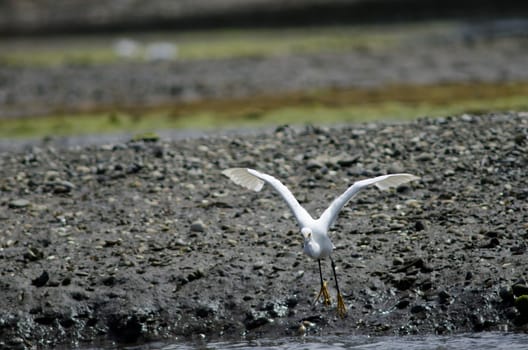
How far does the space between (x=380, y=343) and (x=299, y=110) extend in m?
12.2

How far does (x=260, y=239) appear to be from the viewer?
1280 cm

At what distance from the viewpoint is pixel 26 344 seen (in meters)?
11.3

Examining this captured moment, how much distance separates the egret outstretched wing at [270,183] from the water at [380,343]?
1.22 meters

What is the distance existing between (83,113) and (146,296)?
15041 millimetres

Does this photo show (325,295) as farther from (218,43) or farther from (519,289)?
(218,43)

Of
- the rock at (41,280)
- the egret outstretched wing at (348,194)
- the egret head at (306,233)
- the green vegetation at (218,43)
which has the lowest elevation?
the rock at (41,280)

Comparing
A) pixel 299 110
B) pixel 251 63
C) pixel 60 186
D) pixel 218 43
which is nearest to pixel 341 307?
pixel 60 186

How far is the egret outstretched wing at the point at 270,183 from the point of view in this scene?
1090cm

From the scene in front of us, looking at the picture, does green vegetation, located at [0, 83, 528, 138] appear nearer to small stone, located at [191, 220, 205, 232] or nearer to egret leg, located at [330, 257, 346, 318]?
small stone, located at [191, 220, 205, 232]

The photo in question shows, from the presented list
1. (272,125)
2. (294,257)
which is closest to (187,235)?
(294,257)

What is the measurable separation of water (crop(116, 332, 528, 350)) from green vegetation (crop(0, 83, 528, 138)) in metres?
8.93

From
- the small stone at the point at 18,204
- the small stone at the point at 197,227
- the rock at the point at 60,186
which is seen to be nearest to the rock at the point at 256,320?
the small stone at the point at 197,227

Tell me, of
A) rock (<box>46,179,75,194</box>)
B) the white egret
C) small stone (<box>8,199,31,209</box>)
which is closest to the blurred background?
rock (<box>46,179,75,194</box>)

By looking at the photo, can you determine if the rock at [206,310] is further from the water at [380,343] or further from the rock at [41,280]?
the rock at [41,280]
